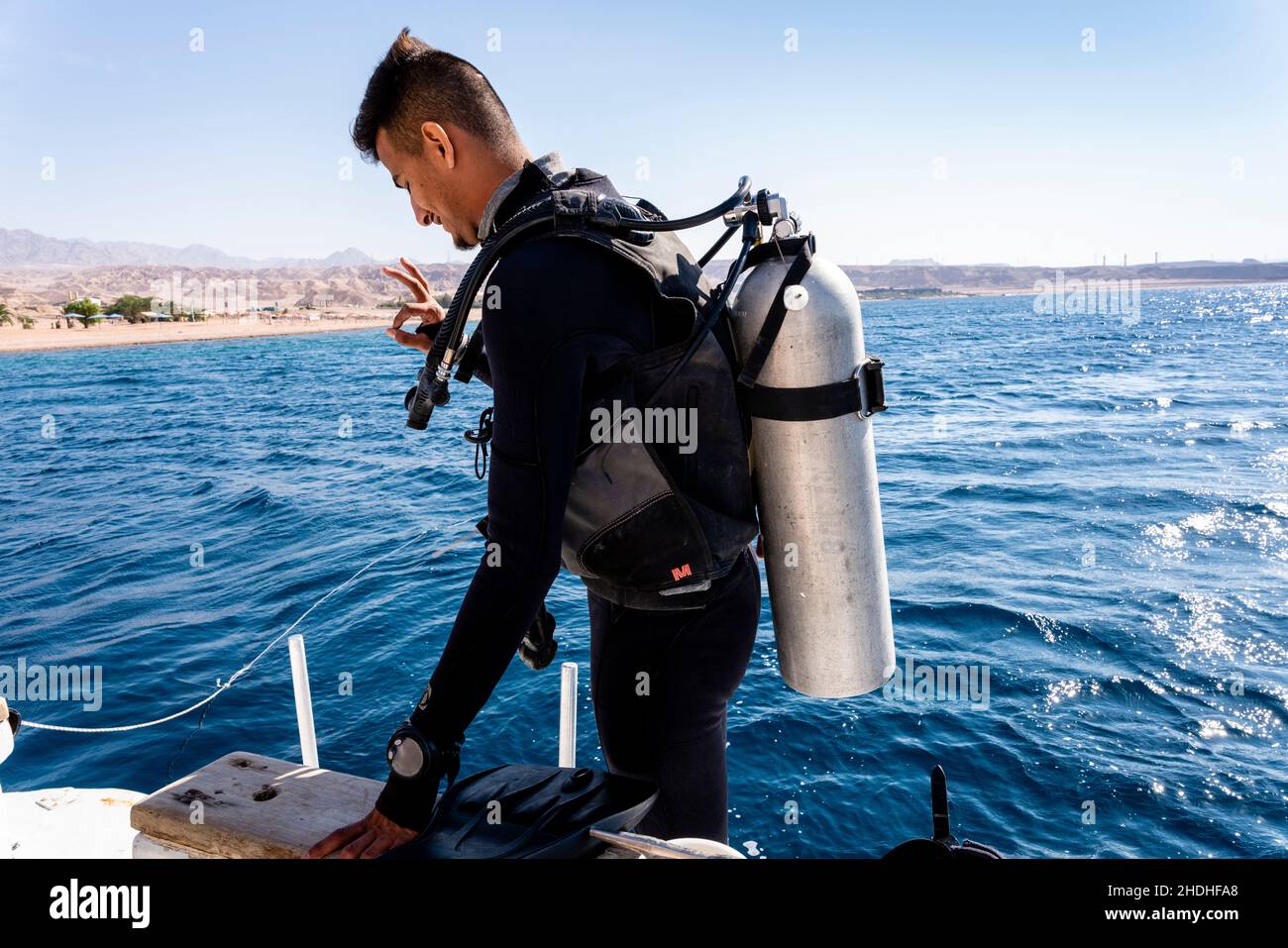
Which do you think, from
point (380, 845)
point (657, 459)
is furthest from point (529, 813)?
point (657, 459)

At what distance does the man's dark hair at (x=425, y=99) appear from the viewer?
1.99m

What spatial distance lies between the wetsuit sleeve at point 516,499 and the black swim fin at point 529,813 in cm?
7

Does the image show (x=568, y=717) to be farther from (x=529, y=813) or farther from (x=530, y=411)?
(x=530, y=411)

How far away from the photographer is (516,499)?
1683 mm

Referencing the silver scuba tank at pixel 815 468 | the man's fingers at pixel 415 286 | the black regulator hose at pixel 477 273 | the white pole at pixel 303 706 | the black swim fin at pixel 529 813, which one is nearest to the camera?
the black swim fin at pixel 529 813

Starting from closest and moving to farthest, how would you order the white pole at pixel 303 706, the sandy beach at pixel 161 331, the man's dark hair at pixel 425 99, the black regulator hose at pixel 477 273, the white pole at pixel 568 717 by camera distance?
the black regulator hose at pixel 477 273 < the man's dark hair at pixel 425 99 < the white pole at pixel 568 717 < the white pole at pixel 303 706 < the sandy beach at pixel 161 331

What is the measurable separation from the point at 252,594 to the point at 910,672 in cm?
831

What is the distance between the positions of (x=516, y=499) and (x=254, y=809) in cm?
100

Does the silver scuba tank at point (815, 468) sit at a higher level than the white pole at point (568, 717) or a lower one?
higher

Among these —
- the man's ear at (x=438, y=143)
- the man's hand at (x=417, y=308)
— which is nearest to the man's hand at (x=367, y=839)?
the man's hand at (x=417, y=308)

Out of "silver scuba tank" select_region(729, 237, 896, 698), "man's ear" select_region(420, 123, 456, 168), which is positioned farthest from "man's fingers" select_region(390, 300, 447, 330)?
"silver scuba tank" select_region(729, 237, 896, 698)

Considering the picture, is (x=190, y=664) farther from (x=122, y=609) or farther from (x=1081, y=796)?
(x=1081, y=796)

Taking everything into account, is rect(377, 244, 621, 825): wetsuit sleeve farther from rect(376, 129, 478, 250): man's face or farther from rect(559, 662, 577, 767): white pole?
rect(559, 662, 577, 767): white pole

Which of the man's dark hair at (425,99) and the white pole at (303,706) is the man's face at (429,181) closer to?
the man's dark hair at (425,99)
